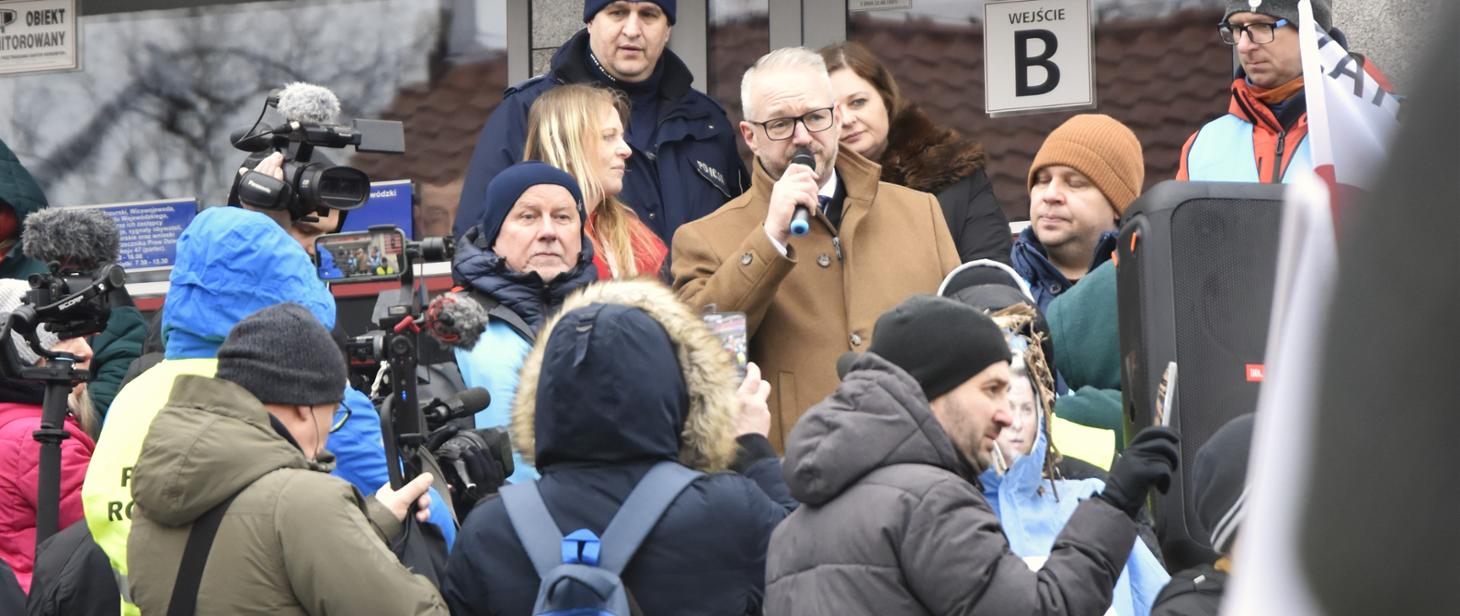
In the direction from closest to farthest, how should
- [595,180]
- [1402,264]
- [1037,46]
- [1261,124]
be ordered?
[1402,264] < [1261,124] < [595,180] < [1037,46]

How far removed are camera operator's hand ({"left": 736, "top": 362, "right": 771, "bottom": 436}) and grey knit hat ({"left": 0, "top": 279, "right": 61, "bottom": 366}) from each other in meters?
2.51

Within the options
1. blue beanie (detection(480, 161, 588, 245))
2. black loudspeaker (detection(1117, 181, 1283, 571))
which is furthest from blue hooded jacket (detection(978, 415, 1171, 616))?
blue beanie (detection(480, 161, 588, 245))

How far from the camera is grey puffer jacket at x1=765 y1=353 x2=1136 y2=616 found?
3.52 m

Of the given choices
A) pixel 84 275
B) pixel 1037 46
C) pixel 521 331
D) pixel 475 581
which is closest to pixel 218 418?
pixel 475 581

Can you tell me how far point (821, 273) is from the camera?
233 inches

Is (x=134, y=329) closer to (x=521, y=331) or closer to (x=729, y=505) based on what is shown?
(x=521, y=331)

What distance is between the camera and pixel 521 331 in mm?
5648

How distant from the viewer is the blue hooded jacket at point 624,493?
12.8 ft

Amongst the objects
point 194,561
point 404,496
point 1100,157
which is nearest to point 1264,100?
point 1100,157

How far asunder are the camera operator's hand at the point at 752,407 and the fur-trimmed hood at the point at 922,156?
2408mm

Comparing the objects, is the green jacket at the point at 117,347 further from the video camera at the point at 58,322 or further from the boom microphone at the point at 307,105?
the boom microphone at the point at 307,105

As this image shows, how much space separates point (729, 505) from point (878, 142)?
3034mm

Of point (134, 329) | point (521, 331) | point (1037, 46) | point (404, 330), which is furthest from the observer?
point (1037, 46)

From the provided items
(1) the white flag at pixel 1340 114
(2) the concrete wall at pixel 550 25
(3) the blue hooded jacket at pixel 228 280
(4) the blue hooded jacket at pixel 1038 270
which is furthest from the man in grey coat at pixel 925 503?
(2) the concrete wall at pixel 550 25
